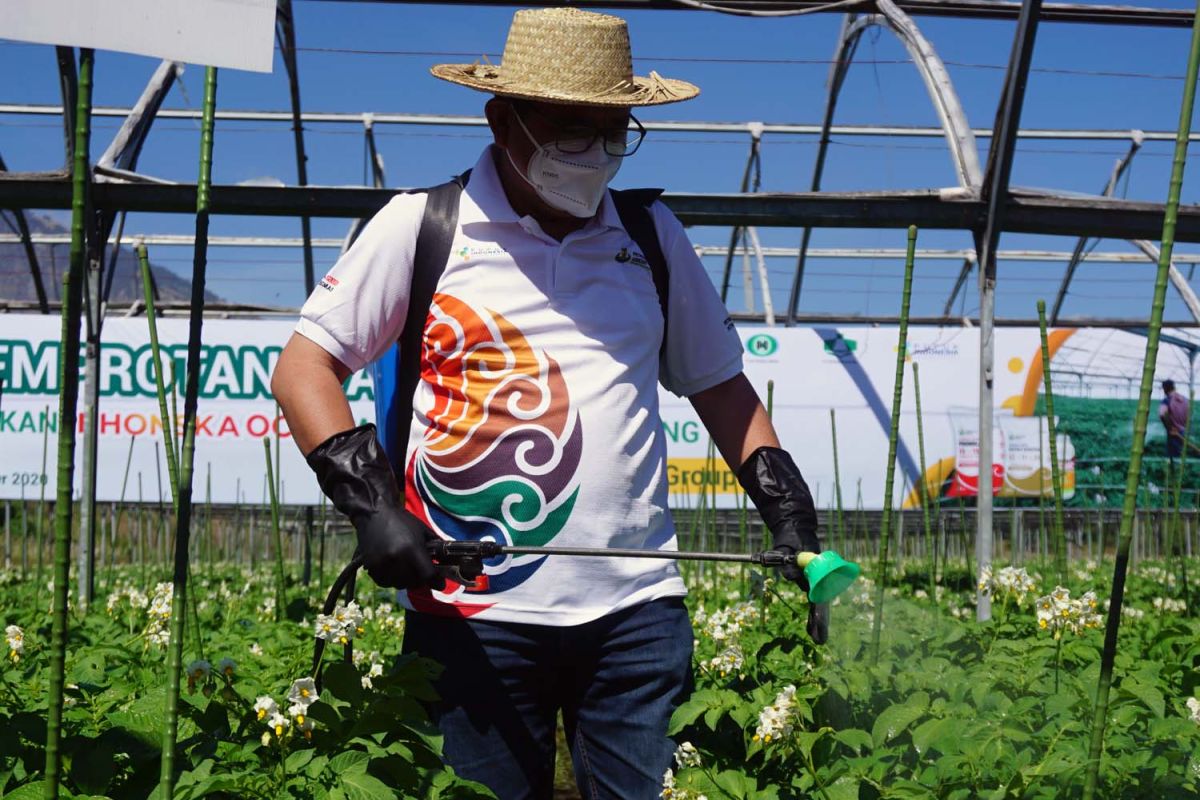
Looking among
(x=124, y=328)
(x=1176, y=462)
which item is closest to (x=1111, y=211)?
(x=1176, y=462)

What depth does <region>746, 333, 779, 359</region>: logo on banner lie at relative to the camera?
27.3 ft

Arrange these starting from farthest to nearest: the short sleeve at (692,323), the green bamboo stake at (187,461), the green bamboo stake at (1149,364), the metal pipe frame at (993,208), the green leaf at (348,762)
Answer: the metal pipe frame at (993,208) < the short sleeve at (692,323) < the green leaf at (348,762) < the green bamboo stake at (1149,364) < the green bamboo stake at (187,461)

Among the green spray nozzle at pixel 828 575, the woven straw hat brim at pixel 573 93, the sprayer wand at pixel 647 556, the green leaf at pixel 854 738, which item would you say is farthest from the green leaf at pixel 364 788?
the woven straw hat brim at pixel 573 93

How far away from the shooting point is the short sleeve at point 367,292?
169 cm

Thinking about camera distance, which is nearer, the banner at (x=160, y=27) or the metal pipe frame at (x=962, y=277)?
the banner at (x=160, y=27)

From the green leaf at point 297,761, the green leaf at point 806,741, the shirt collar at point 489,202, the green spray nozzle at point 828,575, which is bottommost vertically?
the green leaf at point 806,741

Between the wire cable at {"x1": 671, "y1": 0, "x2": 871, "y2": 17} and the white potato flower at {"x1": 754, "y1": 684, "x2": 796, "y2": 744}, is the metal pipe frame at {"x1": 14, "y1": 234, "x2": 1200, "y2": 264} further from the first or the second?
the white potato flower at {"x1": 754, "y1": 684, "x2": 796, "y2": 744}

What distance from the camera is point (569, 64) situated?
5.65 ft

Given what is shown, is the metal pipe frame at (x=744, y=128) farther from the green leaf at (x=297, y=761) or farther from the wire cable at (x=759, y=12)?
the green leaf at (x=297, y=761)

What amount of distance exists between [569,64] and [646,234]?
0.93 ft

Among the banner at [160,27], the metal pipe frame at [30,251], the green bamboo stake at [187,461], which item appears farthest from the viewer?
the metal pipe frame at [30,251]

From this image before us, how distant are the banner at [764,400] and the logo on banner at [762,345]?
0.4 inches

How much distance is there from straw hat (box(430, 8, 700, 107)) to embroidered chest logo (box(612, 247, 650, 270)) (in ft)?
0.69

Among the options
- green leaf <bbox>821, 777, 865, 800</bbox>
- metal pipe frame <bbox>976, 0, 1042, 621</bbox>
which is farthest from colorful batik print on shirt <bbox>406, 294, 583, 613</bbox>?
metal pipe frame <bbox>976, 0, 1042, 621</bbox>
